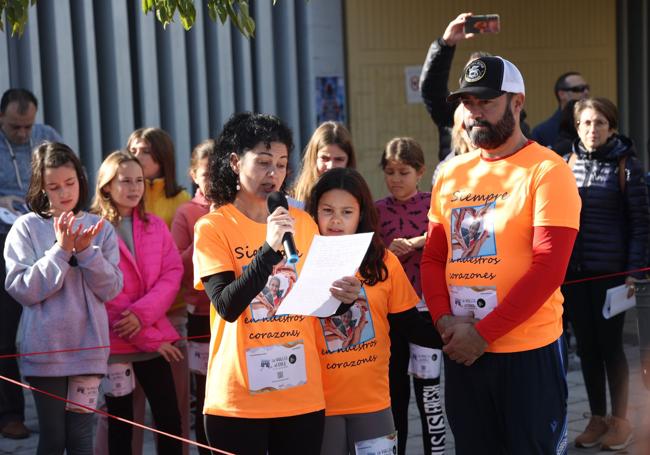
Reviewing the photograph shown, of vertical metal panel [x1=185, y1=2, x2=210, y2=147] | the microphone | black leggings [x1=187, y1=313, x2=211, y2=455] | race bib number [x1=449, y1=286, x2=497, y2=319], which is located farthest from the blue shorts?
vertical metal panel [x1=185, y1=2, x2=210, y2=147]

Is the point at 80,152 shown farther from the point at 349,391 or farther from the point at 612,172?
the point at 349,391

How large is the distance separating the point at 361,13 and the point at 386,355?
665 centimetres

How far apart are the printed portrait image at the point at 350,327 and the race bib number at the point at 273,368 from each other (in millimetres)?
480

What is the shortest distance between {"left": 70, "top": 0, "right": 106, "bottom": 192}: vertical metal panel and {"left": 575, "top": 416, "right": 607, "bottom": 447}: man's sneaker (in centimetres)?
466

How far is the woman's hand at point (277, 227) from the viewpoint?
348 cm

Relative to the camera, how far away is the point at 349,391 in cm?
423

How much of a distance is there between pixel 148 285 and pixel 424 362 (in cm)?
147

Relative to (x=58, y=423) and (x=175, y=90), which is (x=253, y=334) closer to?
(x=58, y=423)

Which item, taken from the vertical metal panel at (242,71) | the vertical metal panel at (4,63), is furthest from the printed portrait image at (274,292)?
the vertical metal panel at (242,71)

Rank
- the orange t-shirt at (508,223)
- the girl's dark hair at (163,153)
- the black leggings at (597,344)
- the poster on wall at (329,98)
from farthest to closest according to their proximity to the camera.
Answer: the poster on wall at (329,98) → the girl's dark hair at (163,153) → the black leggings at (597,344) → the orange t-shirt at (508,223)

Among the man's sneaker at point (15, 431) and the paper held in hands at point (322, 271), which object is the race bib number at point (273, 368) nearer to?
the paper held in hands at point (322, 271)

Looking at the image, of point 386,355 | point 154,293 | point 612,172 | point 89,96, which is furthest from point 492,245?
point 89,96

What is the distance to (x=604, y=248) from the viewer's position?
20.3 ft

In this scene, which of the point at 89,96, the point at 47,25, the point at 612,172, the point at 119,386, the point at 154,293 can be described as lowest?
the point at 119,386
